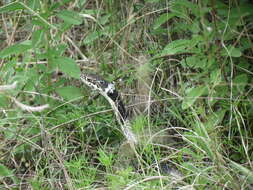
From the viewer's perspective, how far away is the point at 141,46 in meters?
4.03

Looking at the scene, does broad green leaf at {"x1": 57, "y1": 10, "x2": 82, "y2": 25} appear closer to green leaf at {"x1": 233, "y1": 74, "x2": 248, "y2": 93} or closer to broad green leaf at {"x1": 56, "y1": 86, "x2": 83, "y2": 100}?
broad green leaf at {"x1": 56, "y1": 86, "x2": 83, "y2": 100}

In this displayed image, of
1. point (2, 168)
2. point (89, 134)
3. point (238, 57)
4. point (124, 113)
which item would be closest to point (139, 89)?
point (124, 113)

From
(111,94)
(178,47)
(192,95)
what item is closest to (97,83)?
(111,94)

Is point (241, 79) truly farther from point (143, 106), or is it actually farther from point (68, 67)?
point (68, 67)

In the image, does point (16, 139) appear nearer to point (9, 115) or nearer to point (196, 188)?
point (9, 115)

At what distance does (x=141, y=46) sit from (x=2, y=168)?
141 cm

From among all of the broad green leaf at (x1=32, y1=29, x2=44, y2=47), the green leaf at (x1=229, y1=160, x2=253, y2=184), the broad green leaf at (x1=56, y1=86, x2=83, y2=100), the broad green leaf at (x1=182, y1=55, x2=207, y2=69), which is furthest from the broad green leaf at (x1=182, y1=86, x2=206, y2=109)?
the broad green leaf at (x1=32, y1=29, x2=44, y2=47)

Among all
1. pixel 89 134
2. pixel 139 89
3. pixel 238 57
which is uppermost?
pixel 238 57

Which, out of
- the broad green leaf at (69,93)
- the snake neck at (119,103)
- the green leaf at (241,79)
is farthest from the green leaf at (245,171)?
the broad green leaf at (69,93)

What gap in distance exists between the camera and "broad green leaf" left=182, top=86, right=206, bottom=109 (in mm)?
3055

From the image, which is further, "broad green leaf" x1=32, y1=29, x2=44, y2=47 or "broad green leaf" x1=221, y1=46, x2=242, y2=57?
"broad green leaf" x1=32, y1=29, x2=44, y2=47

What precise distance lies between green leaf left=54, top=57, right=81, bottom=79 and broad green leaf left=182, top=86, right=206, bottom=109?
29.5 inches

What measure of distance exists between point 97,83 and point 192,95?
3.18ft

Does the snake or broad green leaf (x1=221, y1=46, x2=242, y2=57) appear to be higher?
broad green leaf (x1=221, y1=46, x2=242, y2=57)
